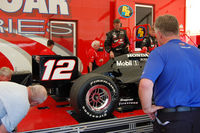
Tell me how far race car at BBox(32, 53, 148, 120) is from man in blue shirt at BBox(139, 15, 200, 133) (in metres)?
0.79

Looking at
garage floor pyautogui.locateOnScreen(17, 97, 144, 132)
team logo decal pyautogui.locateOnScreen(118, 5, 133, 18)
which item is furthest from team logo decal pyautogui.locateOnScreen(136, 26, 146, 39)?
garage floor pyautogui.locateOnScreen(17, 97, 144, 132)

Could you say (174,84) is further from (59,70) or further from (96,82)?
(59,70)

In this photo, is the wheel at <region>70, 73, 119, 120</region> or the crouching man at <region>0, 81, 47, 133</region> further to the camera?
the wheel at <region>70, 73, 119, 120</region>

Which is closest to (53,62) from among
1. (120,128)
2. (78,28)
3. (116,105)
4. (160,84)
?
(116,105)

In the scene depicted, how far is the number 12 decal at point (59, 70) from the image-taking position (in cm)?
218

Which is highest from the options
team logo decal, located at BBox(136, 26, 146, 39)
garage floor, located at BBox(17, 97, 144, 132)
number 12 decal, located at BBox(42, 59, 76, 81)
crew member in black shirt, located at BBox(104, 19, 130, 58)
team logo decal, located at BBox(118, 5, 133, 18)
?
team logo decal, located at BBox(118, 5, 133, 18)

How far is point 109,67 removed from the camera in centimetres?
260

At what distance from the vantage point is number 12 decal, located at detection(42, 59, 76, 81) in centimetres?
218

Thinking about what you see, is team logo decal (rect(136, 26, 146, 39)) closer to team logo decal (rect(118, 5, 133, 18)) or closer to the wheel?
team logo decal (rect(118, 5, 133, 18))

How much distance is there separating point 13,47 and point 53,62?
4.34 metres

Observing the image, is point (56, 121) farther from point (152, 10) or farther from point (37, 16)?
point (152, 10)

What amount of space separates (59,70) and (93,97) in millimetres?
499

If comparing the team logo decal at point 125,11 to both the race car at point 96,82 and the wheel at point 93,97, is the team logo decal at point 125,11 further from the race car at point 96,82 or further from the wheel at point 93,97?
the wheel at point 93,97

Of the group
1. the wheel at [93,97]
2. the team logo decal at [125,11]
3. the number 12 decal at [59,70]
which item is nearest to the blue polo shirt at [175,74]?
the wheel at [93,97]
